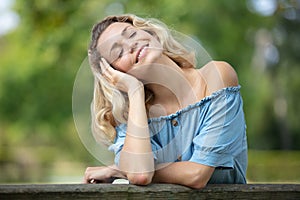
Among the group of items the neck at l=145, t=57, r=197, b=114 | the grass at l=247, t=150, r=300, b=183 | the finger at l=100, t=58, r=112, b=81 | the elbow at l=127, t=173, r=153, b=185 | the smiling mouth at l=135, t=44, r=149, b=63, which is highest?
the smiling mouth at l=135, t=44, r=149, b=63

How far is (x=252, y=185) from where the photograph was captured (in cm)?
218

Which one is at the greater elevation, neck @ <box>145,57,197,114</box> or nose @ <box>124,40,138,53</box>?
nose @ <box>124,40,138,53</box>

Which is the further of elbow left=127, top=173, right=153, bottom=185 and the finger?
the finger

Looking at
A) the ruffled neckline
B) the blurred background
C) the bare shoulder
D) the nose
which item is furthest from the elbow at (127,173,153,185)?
the blurred background

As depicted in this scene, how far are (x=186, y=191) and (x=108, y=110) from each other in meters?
0.64

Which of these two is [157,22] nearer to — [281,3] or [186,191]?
[186,191]

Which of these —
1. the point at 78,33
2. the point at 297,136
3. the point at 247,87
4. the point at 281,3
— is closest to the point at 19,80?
the point at 78,33

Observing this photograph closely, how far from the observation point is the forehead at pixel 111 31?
267 cm

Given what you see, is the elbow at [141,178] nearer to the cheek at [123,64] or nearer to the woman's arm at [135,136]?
the woman's arm at [135,136]

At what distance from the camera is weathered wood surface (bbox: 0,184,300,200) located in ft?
6.58

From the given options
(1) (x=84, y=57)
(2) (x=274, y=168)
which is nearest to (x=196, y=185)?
(1) (x=84, y=57)

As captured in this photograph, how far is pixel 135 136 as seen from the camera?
2434 mm

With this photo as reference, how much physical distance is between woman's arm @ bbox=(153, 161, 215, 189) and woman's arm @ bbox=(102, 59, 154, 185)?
54 mm

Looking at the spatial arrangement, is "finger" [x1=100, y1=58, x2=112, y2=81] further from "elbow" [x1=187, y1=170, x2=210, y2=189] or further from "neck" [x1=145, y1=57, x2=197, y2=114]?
"elbow" [x1=187, y1=170, x2=210, y2=189]
